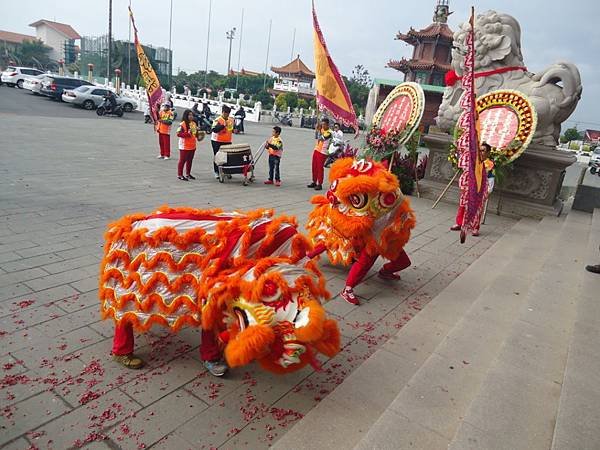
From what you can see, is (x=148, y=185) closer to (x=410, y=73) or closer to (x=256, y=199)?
(x=256, y=199)

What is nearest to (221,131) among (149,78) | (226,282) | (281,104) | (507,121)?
(149,78)

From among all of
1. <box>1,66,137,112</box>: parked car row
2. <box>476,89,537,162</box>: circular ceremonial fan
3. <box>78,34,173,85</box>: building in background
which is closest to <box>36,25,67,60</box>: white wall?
<box>78,34,173,85</box>: building in background

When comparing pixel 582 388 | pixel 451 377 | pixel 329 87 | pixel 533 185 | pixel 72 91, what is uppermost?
pixel 329 87

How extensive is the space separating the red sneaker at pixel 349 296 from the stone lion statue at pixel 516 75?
20.2 ft

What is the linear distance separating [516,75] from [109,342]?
882cm

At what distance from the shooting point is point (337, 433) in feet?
7.82

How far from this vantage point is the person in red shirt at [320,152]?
944 centimetres

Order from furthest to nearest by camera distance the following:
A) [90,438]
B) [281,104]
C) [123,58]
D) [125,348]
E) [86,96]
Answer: [123,58], [281,104], [86,96], [125,348], [90,438]

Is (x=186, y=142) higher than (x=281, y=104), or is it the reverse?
(x=281, y=104)

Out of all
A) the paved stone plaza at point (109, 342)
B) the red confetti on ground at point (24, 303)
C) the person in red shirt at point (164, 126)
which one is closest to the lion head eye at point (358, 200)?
the paved stone plaza at point (109, 342)

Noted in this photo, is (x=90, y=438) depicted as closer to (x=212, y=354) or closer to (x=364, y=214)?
(x=212, y=354)

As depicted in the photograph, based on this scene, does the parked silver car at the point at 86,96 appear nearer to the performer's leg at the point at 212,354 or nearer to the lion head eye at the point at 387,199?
the lion head eye at the point at 387,199

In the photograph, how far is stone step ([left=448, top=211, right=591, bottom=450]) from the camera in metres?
2.11

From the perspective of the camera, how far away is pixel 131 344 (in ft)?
9.62
